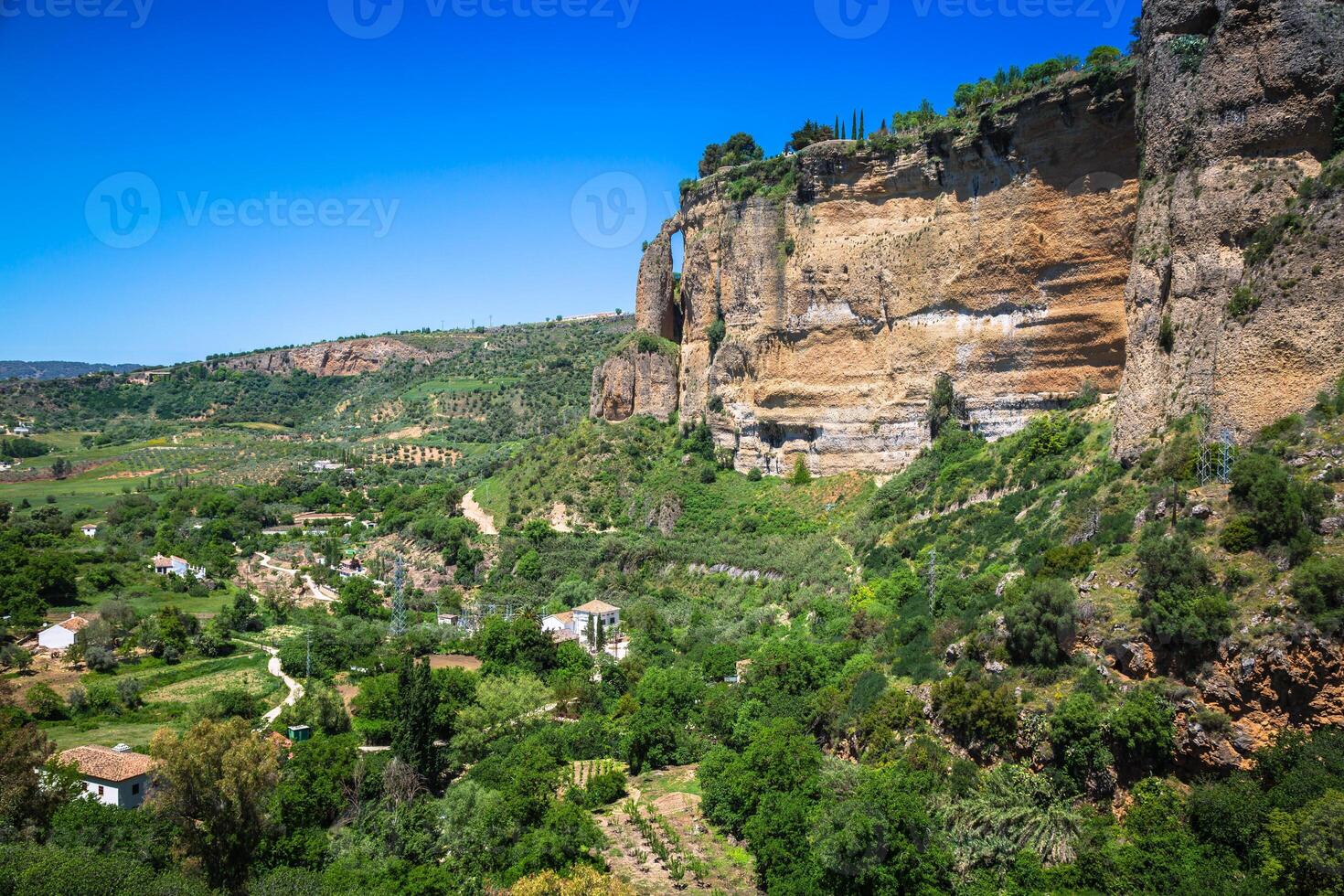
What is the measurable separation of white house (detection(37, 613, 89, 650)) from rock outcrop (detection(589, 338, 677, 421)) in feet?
94.2

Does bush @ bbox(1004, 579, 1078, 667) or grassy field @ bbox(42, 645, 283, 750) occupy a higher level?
bush @ bbox(1004, 579, 1078, 667)

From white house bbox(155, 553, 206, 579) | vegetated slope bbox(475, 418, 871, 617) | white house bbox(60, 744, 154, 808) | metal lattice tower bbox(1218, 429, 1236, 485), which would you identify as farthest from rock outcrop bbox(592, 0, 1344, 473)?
white house bbox(155, 553, 206, 579)

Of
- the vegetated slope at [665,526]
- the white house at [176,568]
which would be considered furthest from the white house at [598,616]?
the white house at [176,568]

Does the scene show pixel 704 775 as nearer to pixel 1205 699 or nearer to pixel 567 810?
pixel 567 810

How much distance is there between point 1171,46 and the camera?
84.1 ft

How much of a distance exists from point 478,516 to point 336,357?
8848 cm

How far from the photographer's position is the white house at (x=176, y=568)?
5259 centimetres

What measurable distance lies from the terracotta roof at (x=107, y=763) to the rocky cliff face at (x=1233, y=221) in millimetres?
28036

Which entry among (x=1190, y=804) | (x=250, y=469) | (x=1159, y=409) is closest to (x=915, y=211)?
(x=1159, y=409)

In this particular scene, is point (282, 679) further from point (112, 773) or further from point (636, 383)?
point (636, 383)

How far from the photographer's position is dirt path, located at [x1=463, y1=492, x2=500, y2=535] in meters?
53.2

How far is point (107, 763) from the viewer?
25172 mm

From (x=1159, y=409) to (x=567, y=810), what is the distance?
59.7 ft

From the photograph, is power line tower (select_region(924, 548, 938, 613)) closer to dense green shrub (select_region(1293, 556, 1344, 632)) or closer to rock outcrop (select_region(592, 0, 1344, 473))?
rock outcrop (select_region(592, 0, 1344, 473))
